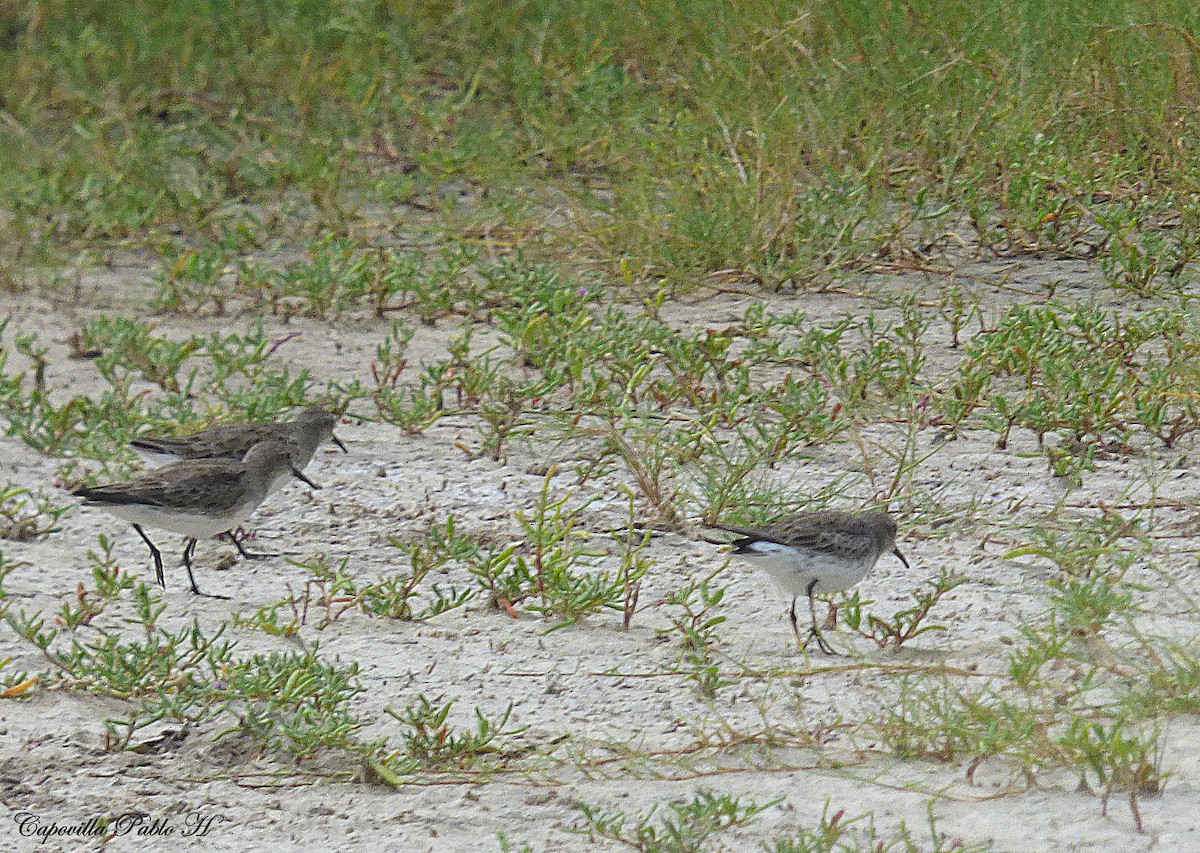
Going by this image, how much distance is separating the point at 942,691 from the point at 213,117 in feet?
23.0

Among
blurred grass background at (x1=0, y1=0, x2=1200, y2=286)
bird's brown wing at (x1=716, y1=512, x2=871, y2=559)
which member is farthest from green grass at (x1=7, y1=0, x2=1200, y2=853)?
bird's brown wing at (x1=716, y1=512, x2=871, y2=559)

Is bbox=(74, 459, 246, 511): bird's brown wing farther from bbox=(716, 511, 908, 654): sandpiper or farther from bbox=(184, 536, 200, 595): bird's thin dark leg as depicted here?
bbox=(716, 511, 908, 654): sandpiper

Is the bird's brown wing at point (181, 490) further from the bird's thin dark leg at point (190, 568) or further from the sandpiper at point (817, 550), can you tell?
the sandpiper at point (817, 550)

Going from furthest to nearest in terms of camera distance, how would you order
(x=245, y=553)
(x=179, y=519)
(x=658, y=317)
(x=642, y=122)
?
(x=642, y=122), (x=658, y=317), (x=245, y=553), (x=179, y=519)

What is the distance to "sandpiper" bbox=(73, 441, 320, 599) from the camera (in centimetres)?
544

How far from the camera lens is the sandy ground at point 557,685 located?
383cm

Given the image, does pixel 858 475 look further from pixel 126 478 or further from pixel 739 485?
pixel 126 478

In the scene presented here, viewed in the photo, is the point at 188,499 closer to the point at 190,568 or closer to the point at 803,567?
the point at 190,568

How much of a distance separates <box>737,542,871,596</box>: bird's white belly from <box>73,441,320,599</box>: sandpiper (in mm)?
1832

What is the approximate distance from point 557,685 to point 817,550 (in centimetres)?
84

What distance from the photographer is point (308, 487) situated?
20.9 ft

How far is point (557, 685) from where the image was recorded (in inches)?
183

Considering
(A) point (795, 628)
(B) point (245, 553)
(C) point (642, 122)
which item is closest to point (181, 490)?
(B) point (245, 553)

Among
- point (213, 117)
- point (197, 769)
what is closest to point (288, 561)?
point (197, 769)
